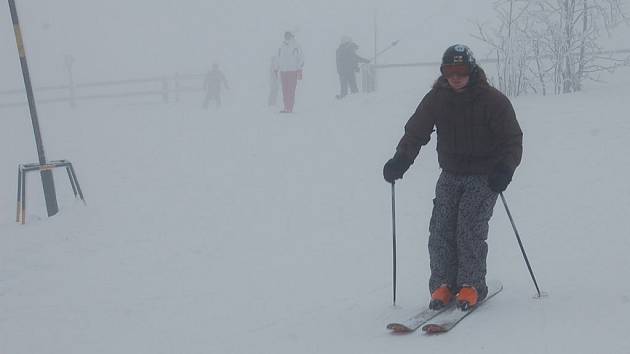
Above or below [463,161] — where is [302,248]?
below

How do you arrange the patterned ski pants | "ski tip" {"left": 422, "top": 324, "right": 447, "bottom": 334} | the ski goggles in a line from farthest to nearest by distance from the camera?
the patterned ski pants
the ski goggles
"ski tip" {"left": 422, "top": 324, "right": 447, "bottom": 334}

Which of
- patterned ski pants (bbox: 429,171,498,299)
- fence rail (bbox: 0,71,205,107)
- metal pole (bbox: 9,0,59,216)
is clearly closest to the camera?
patterned ski pants (bbox: 429,171,498,299)

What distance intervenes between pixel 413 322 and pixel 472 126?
120 cm

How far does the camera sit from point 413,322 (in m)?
3.93

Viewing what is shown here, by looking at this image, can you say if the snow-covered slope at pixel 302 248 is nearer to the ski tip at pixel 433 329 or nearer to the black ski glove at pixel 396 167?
the ski tip at pixel 433 329

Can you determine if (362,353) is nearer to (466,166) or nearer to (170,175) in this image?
(466,166)

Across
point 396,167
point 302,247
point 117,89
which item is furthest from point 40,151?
point 117,89

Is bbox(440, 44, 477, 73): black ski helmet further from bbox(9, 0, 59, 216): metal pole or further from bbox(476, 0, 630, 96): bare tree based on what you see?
bbox(476, 0, 630, 96): bare tree

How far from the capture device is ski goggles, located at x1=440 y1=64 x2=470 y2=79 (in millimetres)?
3851

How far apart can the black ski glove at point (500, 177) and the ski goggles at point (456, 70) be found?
565mm

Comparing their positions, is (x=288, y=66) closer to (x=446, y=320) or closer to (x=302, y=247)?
(x=302, y=247)

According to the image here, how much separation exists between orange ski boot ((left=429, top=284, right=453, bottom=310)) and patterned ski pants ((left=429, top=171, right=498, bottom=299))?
54 millimetres

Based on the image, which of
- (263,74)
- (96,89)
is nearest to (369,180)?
(263,74)

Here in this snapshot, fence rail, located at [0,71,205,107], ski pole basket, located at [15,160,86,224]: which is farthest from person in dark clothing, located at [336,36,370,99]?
ski pole basket, located at [15,160,86,224]
